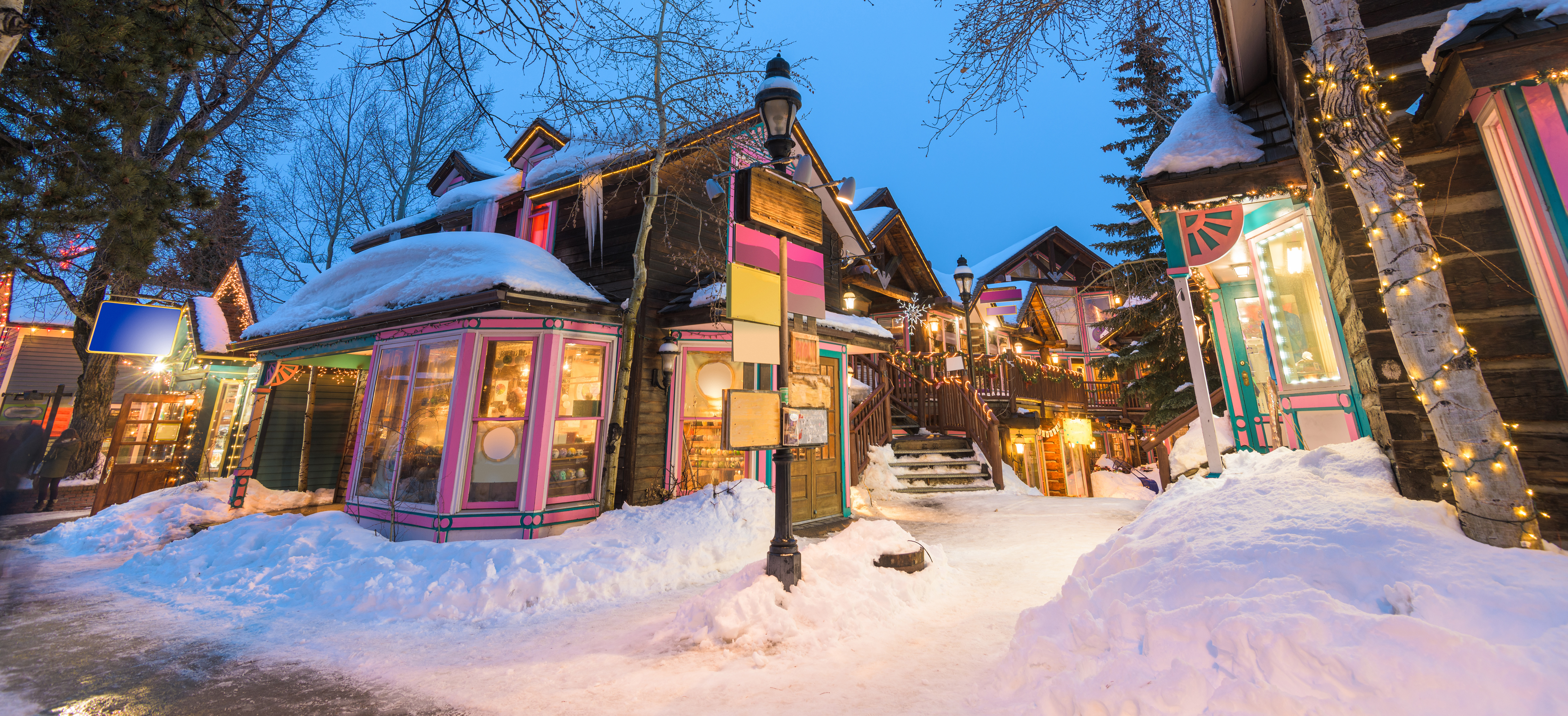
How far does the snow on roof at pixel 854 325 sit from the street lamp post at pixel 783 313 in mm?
4057

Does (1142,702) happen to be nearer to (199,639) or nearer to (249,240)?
(199,639)

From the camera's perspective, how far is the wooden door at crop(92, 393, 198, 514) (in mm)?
11453

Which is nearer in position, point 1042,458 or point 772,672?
point 772,672

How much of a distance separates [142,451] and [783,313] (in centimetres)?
1546

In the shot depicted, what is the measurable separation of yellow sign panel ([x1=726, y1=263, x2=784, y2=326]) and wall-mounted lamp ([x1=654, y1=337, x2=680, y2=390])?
4047 millimetres

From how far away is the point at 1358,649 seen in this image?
2297mm

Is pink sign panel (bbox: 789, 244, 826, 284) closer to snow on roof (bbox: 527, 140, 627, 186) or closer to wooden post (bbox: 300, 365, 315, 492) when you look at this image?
snow on roof (bbox: 527, 140, 627, 186)

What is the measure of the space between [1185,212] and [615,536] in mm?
7545

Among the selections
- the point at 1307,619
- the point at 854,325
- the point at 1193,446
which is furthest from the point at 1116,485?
the point at 1307,619

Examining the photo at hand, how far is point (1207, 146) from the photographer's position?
5691mm

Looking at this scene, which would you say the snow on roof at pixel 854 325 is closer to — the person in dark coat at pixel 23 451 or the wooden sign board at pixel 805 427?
the wooden sign board at pixel 805 427

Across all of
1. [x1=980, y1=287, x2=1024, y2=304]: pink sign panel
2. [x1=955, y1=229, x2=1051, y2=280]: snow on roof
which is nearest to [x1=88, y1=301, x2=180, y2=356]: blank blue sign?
[x1=955, y1=229, x2=1051, y2=280]: snow on roof

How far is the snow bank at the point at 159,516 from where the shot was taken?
8.49 meters

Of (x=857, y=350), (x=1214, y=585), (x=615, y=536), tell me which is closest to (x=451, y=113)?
(x=857, y=350)
